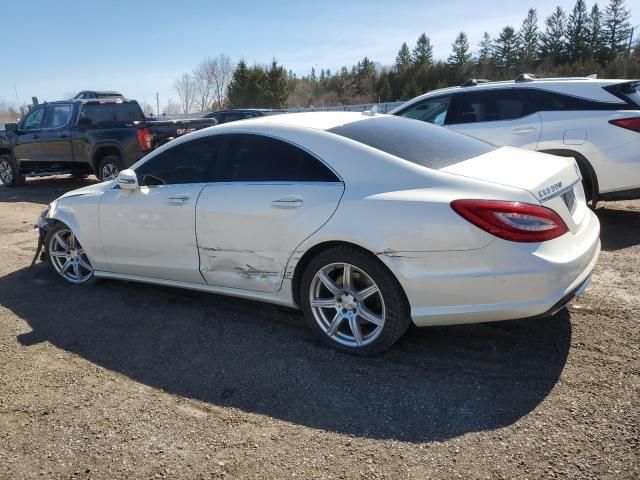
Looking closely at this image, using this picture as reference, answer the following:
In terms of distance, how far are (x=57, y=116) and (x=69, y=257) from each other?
25.0 ft

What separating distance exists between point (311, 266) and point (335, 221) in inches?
15.1

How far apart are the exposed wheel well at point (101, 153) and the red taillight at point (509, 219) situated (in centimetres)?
940

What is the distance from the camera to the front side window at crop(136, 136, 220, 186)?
409cm

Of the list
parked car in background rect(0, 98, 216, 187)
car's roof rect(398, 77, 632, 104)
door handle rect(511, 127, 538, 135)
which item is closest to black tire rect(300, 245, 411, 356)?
door handle rect(511, 127, 538, 135)

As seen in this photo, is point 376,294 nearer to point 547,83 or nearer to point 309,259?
point 309,259

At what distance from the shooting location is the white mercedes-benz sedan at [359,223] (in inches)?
115

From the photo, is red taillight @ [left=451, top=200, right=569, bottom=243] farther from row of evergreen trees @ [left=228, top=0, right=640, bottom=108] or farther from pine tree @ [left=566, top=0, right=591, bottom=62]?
pine tree @ [left=566, top=0, right=591, bottom=62]

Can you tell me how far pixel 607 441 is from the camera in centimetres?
246

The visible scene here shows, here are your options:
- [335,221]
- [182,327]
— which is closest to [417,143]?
[335,221]

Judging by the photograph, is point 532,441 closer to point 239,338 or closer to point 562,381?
point 562,381

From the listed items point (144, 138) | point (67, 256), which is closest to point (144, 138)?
point (144, 138)

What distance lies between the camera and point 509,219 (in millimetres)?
2863

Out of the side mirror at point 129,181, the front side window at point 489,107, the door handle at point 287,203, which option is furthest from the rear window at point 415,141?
the front side window at point 489,107

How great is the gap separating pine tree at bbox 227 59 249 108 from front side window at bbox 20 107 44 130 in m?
46.5
